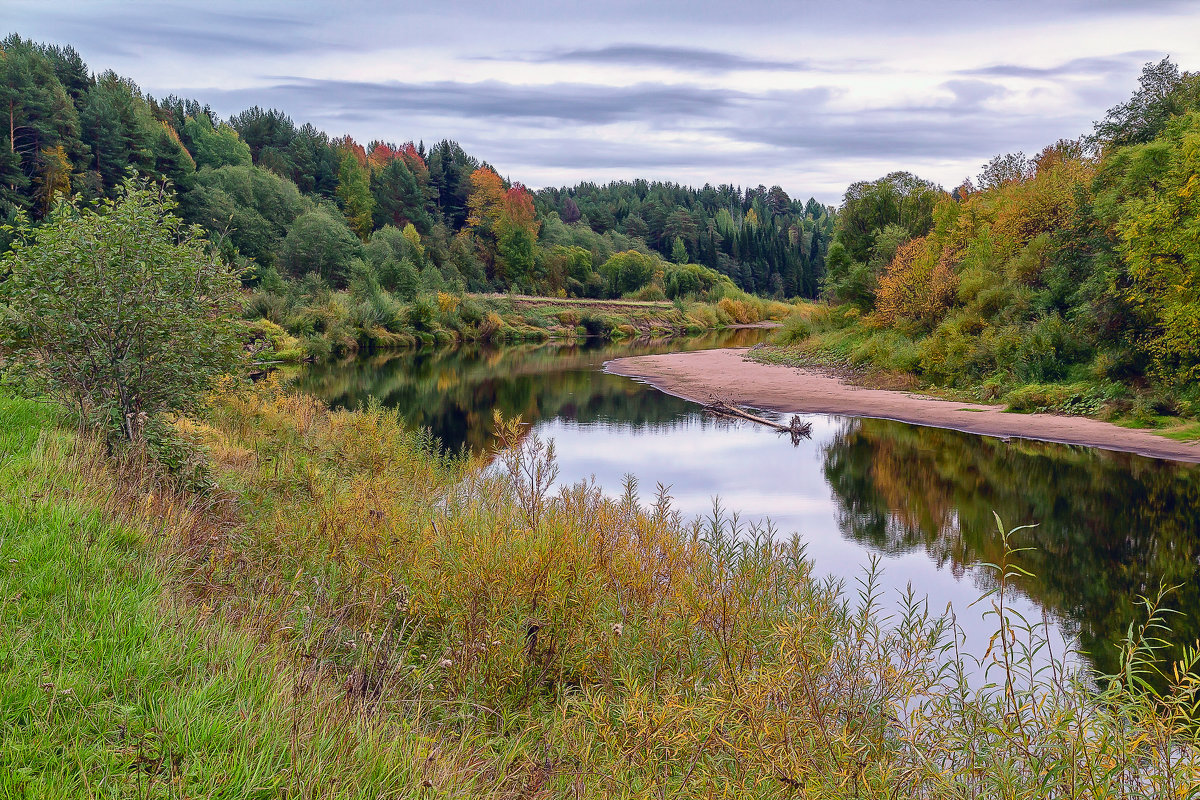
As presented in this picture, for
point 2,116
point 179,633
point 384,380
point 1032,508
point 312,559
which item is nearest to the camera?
point 179,633

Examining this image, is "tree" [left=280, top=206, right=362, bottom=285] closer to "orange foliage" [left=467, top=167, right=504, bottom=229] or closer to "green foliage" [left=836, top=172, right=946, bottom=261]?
"orange foliage" [left=467, top=167, right=504, bottom=229]

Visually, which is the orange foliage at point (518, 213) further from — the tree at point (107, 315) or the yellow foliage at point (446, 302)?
the tree at point (107, 315)

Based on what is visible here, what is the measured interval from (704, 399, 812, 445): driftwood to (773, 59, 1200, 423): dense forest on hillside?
7.74 m

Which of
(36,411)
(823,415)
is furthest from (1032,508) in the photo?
(36,411)

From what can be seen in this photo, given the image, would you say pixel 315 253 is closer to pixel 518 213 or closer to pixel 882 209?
pixel 518 213

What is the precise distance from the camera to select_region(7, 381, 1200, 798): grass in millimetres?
3305

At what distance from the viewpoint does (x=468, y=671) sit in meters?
5.73

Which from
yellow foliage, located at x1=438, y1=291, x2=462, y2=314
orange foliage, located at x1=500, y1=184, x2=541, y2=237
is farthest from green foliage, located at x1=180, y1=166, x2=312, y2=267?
orange foliage, located at x1=500, y1=184, x2=541, y2=237

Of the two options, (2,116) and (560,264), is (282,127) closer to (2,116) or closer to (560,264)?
→ (560,264)

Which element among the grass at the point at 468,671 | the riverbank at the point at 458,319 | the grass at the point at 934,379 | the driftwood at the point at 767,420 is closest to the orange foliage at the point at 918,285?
the grass at the point at 934,379

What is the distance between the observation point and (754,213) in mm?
163750

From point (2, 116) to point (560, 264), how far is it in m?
52.8

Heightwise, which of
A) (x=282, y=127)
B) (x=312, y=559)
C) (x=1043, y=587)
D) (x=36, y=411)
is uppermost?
(x=282, y=127)

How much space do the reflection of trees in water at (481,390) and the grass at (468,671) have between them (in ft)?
42.0
